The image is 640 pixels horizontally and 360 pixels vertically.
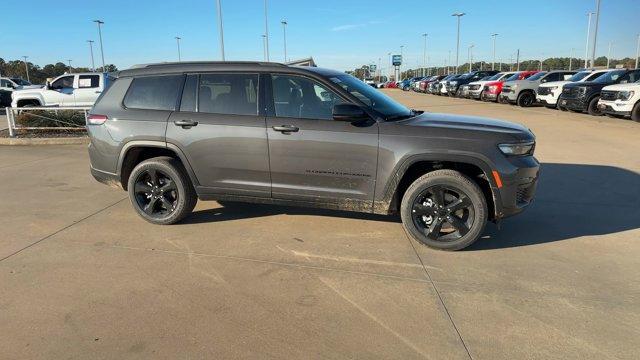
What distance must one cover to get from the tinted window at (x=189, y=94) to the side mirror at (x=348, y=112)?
165cm

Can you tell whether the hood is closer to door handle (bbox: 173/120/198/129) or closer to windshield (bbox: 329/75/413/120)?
windshield (bbox: 329/75/413/120)

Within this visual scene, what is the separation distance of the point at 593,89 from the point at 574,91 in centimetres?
69

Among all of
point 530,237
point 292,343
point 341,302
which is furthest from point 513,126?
point 292,343

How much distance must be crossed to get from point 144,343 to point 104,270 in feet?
4.50

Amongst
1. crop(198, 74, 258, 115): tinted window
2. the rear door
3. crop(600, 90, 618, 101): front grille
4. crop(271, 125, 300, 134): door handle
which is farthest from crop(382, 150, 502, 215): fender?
crop(600, 90, 618, 101): front grille

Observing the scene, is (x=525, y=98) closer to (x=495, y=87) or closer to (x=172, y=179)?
(x=495, y=87)

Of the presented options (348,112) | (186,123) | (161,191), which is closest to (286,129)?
→ (348,112)

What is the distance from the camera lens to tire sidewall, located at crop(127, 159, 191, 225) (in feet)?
17.1

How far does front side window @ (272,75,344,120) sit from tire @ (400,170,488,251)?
3.79 ft

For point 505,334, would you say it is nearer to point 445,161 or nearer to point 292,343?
point 292,343

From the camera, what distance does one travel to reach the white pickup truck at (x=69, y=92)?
54.6ft

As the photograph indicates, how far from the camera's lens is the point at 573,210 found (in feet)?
19.2

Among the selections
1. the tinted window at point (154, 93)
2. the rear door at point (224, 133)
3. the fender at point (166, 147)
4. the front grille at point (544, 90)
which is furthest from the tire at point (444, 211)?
the front grille at point (544, 90)

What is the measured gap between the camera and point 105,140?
5.37 metres
